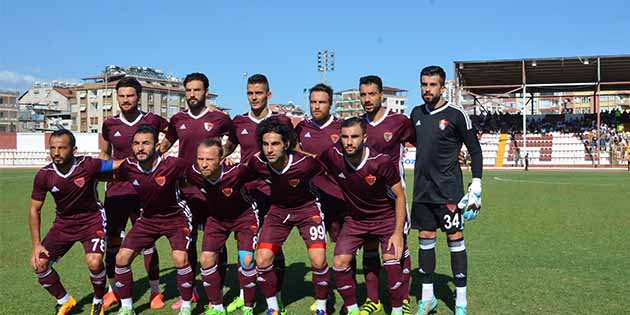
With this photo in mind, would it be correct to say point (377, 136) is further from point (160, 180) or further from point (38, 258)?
point (38, 258)

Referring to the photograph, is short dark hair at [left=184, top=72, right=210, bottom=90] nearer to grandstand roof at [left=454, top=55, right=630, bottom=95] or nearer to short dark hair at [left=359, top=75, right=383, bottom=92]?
short dark hair at [left=359, top=75, right=383, bottom=92]

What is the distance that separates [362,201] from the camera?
539 cm

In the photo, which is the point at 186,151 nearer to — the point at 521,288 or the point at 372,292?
the point at 372,292

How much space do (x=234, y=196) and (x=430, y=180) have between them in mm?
1906

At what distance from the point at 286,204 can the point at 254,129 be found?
1.02 metres

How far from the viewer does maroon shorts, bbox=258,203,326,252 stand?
5398 millimetres

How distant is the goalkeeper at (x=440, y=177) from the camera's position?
544 centimetres

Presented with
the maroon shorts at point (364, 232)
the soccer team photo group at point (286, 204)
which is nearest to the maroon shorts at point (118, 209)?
the soccer team photo group at point (286, 204)

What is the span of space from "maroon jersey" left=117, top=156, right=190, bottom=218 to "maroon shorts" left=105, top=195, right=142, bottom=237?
514mm

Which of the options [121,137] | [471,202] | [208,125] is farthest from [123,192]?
[471,202]

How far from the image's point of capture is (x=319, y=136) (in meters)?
6.09

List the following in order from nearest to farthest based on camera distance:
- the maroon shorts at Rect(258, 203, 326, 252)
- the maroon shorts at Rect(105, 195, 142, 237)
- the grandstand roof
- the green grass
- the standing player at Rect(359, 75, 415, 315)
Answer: the maroon shorts at Rect(258, 203, 326, 252)
the standing player at Rect(359, 75, 415, 315)
the green grass
the maroon shorts at Rect(105, 195, 142, 237)
the grandstand roof

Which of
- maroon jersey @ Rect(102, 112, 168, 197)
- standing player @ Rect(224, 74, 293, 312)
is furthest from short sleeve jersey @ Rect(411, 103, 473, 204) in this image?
maroon jersey @ Rect(102, 112, 168, 197)

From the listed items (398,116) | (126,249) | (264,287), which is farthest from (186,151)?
(398,116)
